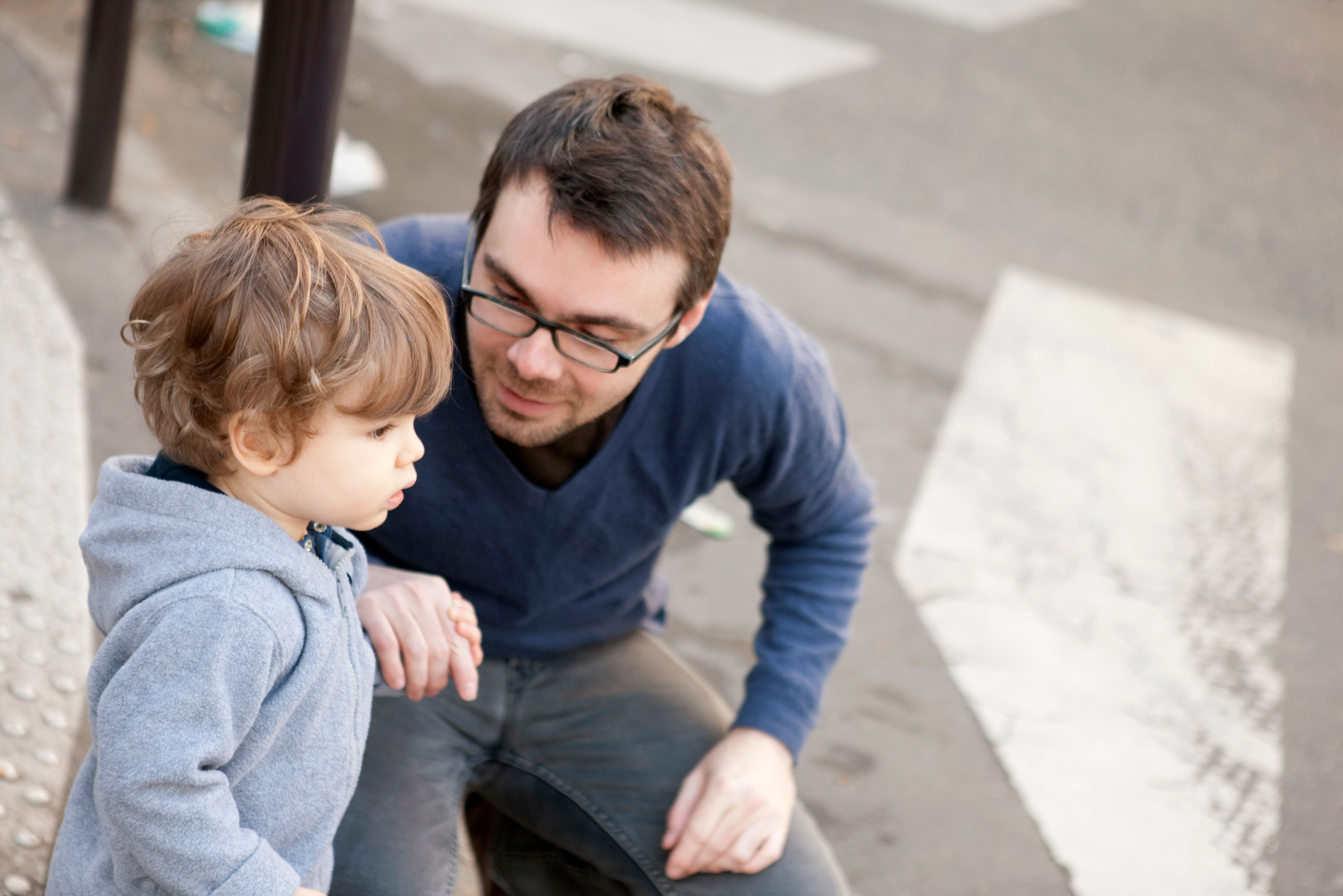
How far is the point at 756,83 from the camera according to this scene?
19.1 ft

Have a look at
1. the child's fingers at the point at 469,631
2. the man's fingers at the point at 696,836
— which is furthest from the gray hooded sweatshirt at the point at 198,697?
the man's fingers at the point at 696,836

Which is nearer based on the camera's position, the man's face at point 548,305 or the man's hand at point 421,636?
the man's hand at point 421,636

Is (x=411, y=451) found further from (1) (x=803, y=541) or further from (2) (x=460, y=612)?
(1) (x=803, y=541)

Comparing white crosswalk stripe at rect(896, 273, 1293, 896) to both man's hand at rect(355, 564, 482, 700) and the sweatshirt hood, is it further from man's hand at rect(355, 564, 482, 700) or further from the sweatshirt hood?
the sweatshirt hood

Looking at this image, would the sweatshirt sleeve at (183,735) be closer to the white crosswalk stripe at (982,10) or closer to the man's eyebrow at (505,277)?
the man's eyebrow at (505,277)

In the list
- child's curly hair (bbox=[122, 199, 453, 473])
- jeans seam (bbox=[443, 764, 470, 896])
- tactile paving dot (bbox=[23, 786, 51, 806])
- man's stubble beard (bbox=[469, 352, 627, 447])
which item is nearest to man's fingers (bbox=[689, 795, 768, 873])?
jeans seam (bbox=[443, 764, 470, 896])

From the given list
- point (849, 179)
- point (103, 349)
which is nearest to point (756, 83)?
point (849, 179)

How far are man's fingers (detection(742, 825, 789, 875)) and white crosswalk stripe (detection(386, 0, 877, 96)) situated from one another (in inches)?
170

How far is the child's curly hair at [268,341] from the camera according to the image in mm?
1255

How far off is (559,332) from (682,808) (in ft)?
2.47

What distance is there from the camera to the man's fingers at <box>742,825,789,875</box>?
6.33ft

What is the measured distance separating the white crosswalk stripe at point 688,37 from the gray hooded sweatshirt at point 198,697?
463 cm

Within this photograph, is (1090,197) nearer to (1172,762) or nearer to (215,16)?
(1172,762)

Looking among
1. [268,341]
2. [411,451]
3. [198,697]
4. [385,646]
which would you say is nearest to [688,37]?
[385,646]
